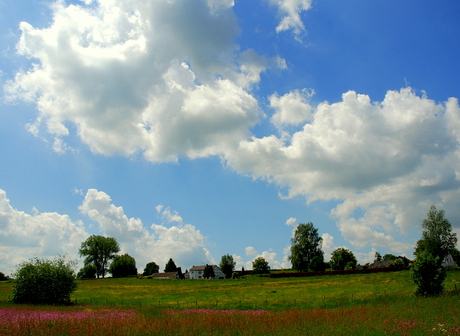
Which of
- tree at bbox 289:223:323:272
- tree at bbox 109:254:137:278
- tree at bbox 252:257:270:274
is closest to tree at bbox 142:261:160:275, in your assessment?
tree at bbox 109:254:137:278

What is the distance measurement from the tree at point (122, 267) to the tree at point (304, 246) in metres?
72.1

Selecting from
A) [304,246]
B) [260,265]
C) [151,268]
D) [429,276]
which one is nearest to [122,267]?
[151,268]

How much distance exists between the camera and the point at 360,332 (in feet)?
45.3

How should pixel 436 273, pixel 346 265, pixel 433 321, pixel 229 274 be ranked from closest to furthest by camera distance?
pixel 433 321 → pixel 436 273 → pixel 346 265 → pixel 229 274

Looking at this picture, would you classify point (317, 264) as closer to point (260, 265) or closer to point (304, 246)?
point (304, 246)

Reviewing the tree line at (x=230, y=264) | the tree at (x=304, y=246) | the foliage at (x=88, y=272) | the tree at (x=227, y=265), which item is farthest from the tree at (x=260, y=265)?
the foliage at (x=88, y=272)

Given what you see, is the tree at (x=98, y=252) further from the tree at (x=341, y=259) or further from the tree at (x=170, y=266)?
the tree at (x=341, y=259)

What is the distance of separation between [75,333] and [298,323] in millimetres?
9538

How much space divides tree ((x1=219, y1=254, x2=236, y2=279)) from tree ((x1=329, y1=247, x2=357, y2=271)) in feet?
134

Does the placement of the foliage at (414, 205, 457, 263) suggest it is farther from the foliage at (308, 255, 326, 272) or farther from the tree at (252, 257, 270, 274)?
the tree at (252, 257, 270, 274)

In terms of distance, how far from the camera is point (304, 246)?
105562mm

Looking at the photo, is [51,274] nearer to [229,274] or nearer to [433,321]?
[433,321]

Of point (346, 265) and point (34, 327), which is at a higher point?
point (34, 327)

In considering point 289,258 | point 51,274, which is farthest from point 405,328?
point 289,258
